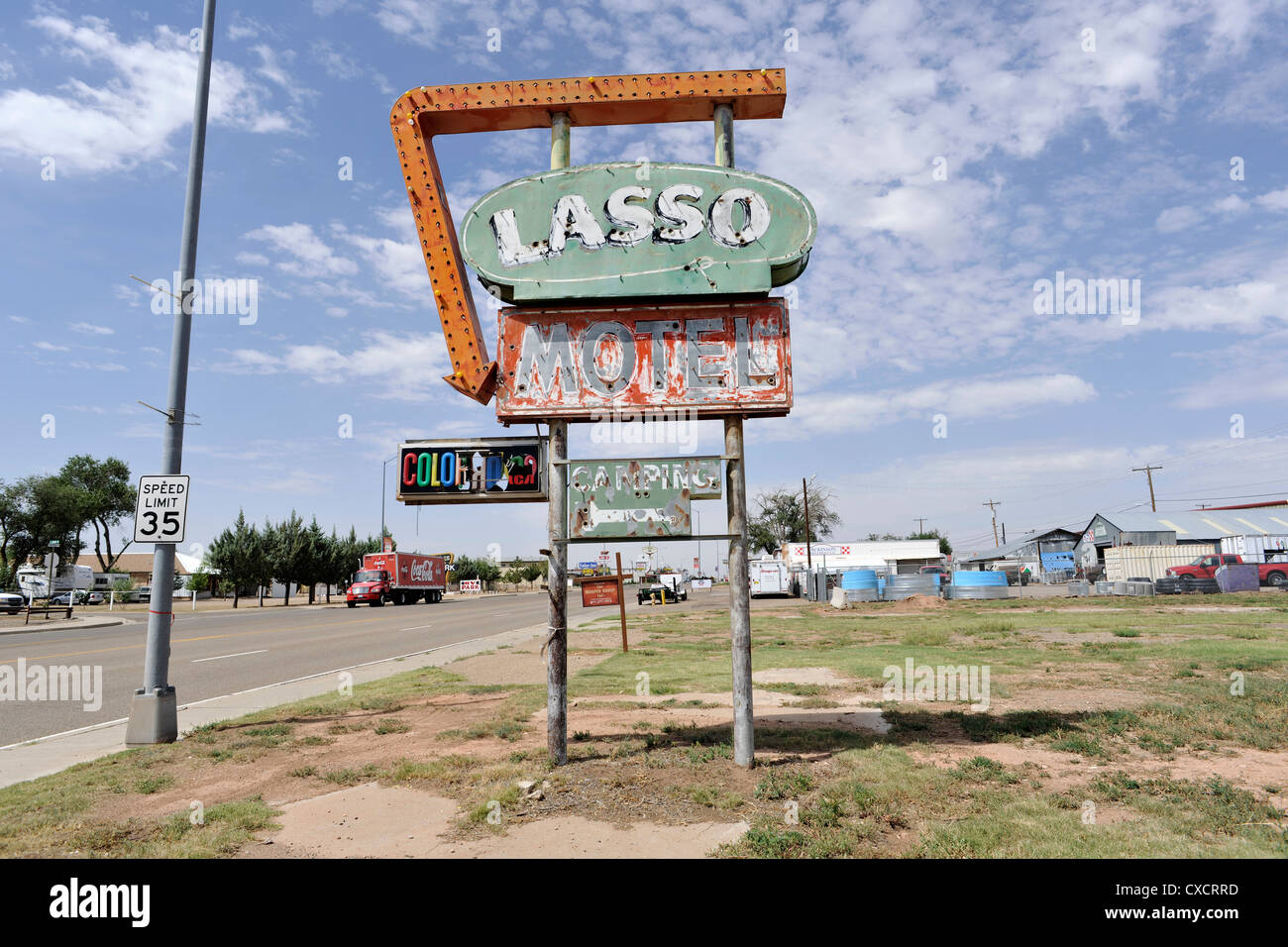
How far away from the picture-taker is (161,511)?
27.6 feet

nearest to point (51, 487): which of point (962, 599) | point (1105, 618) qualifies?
point (962, 599)

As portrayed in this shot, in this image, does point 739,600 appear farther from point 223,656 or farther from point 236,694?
point 223,656

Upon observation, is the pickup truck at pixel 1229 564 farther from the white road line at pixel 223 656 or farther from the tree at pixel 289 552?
the tree at pixel 289 552

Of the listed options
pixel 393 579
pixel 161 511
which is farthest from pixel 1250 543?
pixel 161 511

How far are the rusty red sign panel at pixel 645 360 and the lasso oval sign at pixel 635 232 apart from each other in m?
0.24

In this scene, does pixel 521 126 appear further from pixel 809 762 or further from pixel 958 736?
pixel 958 736

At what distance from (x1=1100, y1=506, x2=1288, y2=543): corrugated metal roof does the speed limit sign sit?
65.7 meters

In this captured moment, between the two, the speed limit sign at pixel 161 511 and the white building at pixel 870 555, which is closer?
the speed limit sign at pixel 161 511

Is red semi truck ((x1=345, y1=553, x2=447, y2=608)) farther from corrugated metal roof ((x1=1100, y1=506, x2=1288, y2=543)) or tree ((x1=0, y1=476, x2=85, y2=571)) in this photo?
corrugated metal roof ((x1=1100, y1=506, x2=1288, y2=543))

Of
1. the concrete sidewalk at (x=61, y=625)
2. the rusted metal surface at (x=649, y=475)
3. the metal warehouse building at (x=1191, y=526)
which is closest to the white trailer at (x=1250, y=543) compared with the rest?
the metal warehouse building at (x=1191, y=526)

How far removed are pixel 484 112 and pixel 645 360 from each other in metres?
3.00

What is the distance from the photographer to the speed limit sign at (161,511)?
27.5 feet

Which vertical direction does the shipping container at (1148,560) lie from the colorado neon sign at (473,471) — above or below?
below

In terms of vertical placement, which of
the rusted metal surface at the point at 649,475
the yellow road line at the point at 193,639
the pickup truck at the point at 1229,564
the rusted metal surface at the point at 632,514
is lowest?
the yellow road line at the point at 193,639
